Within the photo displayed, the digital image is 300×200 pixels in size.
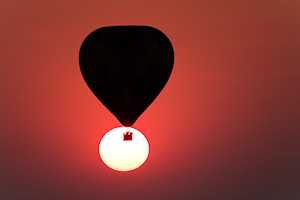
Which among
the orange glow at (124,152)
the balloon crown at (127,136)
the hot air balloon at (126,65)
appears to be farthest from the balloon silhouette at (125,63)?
the orange glow at (124,152)

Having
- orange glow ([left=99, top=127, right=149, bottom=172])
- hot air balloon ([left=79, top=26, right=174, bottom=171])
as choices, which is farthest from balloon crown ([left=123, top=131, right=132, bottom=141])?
hot air balloon ([left=79, top=26, right=174, bottom=171])

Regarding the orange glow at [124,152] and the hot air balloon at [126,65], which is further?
the orange glow at [124,152]

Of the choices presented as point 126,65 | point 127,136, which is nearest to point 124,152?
point 127,136

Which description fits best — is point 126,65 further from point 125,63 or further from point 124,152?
point 124,152

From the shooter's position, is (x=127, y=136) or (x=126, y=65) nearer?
(x=126, y=65)

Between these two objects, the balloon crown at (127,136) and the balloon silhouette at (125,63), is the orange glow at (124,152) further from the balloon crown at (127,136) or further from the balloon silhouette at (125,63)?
the balloon silhouette at (125,63)

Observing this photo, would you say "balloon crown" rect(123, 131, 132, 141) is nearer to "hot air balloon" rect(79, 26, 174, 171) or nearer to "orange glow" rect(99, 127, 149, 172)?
"orange glow" rect(99, 127, 149, 172)

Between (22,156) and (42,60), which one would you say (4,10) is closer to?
(42,60)
